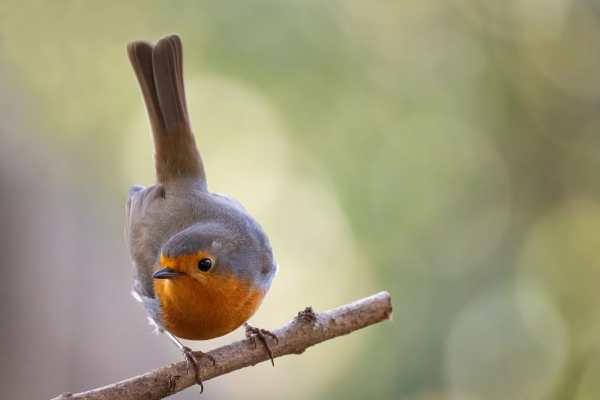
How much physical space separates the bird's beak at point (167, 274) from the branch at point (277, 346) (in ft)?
0.98

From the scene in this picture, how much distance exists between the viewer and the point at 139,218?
2.39 meters

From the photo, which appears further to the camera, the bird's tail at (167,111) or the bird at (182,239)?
the bird's tail at (167,111)

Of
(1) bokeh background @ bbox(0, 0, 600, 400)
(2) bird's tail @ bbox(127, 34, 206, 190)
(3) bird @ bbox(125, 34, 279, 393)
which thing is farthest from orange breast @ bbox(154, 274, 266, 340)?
(1) bokeh background @ bbox(0, 0, 600, 400)

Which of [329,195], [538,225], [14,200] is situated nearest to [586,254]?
[538,225]

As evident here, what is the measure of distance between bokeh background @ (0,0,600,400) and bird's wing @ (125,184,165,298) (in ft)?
1.78

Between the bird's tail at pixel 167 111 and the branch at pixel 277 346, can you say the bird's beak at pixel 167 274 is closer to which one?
the branch at pixel 277 346

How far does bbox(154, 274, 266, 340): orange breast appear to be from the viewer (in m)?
1.81

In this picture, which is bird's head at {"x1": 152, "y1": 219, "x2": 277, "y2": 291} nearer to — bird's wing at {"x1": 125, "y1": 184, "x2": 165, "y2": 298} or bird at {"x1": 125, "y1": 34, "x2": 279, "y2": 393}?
bird at {"x1": 125, "y1": 34, "x2": 279, "y2": 393}

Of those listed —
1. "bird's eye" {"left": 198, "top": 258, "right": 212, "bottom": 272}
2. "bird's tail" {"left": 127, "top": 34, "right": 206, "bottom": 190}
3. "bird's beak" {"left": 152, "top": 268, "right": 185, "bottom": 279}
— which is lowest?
"bird's beak" {"left": 152, "top": 268, "right": 185, "bottom": 279}

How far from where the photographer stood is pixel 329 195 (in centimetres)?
358

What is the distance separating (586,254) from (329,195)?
1705 millimetres

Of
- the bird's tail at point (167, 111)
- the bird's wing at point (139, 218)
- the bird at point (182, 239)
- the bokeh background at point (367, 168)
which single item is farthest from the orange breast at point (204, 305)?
the bokeh background at point (367, 168)

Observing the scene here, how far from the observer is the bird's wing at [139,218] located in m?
2.12

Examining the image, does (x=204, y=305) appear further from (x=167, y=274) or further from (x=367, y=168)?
(x=367, y=168)
